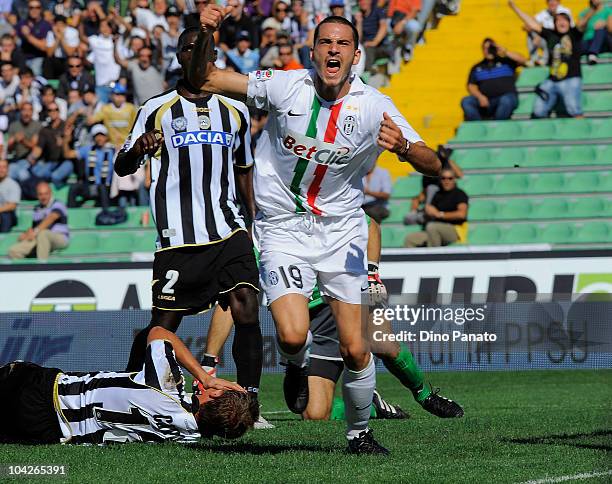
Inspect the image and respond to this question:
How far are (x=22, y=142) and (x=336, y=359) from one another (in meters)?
11.2

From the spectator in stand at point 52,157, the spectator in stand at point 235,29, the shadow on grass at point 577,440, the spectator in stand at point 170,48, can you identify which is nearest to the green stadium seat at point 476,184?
the spectator in stand at point 235,29

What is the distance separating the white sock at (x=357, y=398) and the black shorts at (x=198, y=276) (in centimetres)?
138

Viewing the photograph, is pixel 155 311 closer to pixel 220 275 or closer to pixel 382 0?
pixel 220 275

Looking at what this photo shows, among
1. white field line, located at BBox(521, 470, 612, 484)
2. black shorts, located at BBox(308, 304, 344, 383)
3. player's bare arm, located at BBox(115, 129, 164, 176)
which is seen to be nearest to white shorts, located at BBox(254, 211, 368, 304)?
player's bare arm, located at BBox(115, 129, 164, 176)

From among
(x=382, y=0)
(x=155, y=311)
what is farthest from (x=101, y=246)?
(x=155, y=311)

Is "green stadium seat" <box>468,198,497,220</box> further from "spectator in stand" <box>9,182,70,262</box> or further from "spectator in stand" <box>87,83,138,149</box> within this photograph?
"spectator in stand" <box>9,182,70,262</box>

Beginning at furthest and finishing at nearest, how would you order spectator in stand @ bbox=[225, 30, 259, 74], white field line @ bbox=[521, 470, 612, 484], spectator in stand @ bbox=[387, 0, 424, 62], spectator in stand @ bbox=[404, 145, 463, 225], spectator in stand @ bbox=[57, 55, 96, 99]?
spectator in stand @ bbox=[57, 55, 96, 99] < spectator in stand @ bbox=[387, 0, 424, 62] < spectator in stand @ bbox=[225, 30, 259, 74] < spectator in stand @ bbox=[404, 145, 463, 225] < white field line @ bbox=[521, 470, 612, 484]

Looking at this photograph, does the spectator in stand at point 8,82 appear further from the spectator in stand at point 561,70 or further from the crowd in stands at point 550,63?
the spectator in stand at point 561,70

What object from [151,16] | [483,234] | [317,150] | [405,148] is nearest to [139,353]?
[317,150]

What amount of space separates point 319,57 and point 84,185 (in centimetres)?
1253

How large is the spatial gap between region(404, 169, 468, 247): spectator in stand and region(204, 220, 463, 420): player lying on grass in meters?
6.51

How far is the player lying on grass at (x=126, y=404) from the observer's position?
655cm

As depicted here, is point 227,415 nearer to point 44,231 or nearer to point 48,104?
point 44,231

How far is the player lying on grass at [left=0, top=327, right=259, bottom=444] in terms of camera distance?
21.5ft
